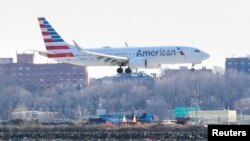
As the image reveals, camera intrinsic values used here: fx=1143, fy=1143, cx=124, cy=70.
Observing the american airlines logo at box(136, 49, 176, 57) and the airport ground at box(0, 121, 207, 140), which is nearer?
the airport ground at box(0, 121, 207, 140)

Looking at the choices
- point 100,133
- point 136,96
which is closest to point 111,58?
point 100,133

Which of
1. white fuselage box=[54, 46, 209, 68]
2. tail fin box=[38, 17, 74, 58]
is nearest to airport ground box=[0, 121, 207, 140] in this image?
white fuselage box=[54, 46, 209, 68]

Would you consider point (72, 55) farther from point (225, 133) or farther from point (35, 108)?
point (225, 133)

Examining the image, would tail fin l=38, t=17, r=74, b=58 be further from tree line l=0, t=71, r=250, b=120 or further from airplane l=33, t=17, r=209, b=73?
tree line l=0, t=71, r=250, b=120

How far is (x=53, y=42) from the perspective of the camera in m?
113

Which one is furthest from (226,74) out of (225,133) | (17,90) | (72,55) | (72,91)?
(225,133)

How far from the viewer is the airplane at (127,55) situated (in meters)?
102

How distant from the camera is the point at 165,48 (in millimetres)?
103125

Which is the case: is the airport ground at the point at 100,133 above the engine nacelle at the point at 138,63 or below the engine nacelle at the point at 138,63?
below

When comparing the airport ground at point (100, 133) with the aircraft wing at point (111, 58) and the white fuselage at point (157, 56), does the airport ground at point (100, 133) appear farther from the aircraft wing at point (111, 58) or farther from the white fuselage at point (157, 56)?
the white fuselage at point (157, 56)

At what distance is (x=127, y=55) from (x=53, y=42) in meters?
11.1

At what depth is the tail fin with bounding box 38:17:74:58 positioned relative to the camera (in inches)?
4237

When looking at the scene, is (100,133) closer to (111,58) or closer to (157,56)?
(157,56)

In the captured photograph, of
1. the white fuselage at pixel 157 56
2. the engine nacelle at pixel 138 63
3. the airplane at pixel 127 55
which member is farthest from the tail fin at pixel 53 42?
the engine nacelle at pixel 138 63
